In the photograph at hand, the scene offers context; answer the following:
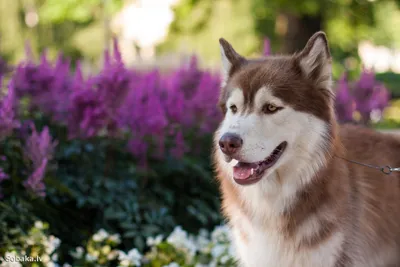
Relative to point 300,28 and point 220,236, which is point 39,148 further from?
point 300,28

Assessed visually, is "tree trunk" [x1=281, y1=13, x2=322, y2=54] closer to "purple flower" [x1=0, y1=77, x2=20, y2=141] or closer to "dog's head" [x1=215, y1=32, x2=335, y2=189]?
"purple flower" [x1=0, y1=77, x2=20, y2=141]

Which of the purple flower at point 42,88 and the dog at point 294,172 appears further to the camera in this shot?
the purple flower at point 42,88

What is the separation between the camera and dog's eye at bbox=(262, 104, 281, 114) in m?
3.19

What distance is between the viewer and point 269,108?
320cm

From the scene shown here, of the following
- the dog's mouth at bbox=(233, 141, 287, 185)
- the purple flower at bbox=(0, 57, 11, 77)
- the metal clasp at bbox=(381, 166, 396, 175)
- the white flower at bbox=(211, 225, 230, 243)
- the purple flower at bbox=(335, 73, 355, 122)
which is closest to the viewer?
the dog's mouth at bbox=(233, 141, 287, 185)

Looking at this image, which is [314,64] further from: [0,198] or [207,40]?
[207,40]

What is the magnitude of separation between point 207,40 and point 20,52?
A: 31.6 ft

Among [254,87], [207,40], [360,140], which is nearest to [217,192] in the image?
[360,140]

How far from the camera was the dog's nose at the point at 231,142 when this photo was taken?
302cm

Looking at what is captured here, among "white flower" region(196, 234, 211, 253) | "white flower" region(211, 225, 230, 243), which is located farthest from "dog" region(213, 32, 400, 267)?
"white flower" region(211, 225, 230, 243)

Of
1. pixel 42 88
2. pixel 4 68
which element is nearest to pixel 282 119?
pixel 42 88

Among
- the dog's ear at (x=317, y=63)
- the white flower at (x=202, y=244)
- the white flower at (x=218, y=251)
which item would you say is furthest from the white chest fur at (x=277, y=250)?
the white flower at (x=202, y=244)

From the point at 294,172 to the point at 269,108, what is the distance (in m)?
0.39

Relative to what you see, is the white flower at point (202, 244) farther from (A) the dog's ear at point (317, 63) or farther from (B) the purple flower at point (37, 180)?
(A) the dog's ear at point (317, 63)
